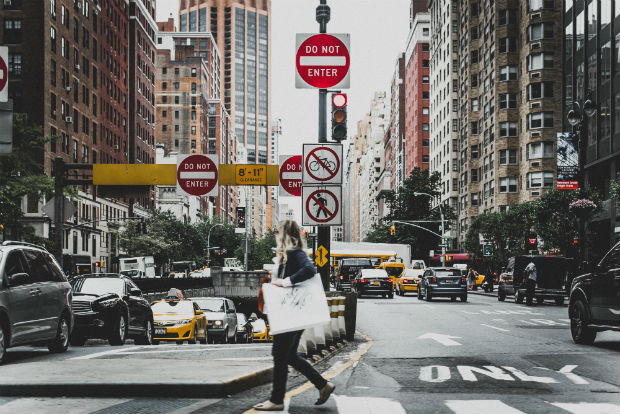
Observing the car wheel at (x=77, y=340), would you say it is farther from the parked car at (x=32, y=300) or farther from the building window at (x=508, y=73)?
the building window at (x=508, y=73)

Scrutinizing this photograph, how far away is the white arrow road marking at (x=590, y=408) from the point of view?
26.6 feet

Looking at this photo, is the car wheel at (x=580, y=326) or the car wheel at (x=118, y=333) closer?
the car wheel at (x=580, y=326)

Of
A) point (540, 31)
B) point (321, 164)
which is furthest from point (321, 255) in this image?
point (540, 31)

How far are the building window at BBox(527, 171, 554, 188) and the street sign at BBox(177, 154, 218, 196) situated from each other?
56.1 metres

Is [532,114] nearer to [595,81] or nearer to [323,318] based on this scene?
[595,81]

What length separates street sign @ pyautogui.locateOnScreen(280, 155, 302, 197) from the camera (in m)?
16.4

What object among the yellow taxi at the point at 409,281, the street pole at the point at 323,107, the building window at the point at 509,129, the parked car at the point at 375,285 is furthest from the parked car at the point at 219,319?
the building window at the point at 509,129

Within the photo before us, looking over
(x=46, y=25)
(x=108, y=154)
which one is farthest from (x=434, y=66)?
(x=46, y=25)

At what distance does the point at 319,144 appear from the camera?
1386 cm

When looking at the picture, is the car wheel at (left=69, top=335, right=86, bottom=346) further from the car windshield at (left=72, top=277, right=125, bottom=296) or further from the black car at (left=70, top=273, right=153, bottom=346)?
the car windshield at (left=72, top=277, right=125, bottom=296)

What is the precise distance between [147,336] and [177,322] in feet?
9.99

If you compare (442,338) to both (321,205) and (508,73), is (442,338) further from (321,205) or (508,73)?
(508,73)

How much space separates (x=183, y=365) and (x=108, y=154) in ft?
259

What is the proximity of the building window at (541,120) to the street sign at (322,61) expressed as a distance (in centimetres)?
5965
